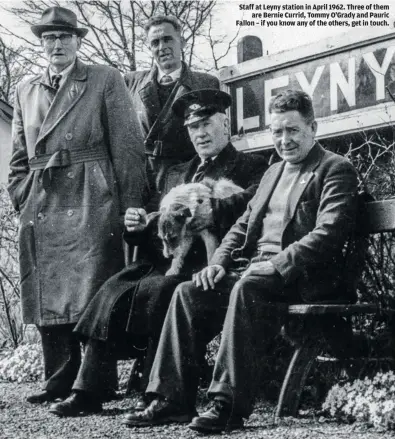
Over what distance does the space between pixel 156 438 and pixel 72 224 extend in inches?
69.7

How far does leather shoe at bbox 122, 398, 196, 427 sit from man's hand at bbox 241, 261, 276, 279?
2.27ft

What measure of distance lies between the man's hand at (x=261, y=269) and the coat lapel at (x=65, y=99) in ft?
5.95

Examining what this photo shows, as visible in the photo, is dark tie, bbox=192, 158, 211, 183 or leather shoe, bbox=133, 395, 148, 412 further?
dark tie, bbox=192, 158, 211, 183

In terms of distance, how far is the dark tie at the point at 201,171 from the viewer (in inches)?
173

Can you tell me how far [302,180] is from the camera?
3715mm

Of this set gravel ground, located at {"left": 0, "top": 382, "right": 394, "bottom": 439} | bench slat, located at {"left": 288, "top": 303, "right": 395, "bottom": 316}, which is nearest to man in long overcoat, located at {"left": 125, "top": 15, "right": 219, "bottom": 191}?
gravel ground, located at {"left": 0, "top": 382, "right": 394, "bottom": 439}

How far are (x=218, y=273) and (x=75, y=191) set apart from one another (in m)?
1.38

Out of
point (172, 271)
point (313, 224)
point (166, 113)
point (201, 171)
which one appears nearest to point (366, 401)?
point (313, 224)

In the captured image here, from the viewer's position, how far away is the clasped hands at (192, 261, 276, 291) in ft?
11.4

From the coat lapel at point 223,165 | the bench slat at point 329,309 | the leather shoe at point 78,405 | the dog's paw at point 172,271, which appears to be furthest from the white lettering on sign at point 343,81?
the leather shoe at point 78,405

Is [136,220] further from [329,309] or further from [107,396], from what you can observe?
[329,309]

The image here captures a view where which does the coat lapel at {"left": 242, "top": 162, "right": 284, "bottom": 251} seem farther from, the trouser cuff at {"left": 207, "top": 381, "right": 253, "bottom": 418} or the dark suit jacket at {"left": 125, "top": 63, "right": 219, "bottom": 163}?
the dark suit jacket at {"left": 125, "top": 63, "right": 219, "bottom": 163}

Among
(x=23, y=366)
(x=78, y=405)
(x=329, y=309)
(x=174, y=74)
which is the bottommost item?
(x=23, y=366)

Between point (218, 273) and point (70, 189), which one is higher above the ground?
point (70, 189)
